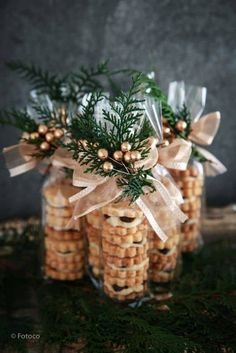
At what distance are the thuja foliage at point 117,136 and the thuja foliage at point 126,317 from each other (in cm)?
21

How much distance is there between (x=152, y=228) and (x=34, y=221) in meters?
0.44

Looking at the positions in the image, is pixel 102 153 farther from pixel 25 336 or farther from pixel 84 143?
pixel 25 336

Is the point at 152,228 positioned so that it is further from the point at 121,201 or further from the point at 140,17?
the point at 140,17

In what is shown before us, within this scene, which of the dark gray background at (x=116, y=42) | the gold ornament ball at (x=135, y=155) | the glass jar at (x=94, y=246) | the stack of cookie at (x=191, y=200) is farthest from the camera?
the dark gray background at (x=116, y=42)

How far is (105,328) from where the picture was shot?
88cm

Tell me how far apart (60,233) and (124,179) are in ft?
0.68

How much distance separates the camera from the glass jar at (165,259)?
96 centimetres

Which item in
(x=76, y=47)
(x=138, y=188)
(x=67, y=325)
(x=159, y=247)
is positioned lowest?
(x=67, y=325)

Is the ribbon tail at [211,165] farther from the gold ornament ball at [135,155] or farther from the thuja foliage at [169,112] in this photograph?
A: the gold ornament ball at [135,155]

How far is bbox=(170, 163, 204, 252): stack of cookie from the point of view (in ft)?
3.41

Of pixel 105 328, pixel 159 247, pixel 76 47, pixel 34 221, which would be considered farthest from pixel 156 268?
pixel 76 47

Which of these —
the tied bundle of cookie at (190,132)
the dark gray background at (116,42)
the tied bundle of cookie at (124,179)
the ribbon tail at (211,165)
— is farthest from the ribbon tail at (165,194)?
the dark gray background at (116,42)

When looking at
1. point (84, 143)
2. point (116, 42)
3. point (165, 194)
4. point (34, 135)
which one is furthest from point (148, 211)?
point (116, 42)

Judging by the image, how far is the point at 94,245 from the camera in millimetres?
978
